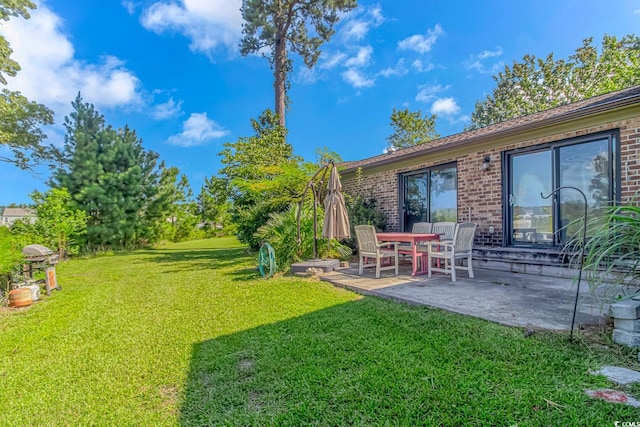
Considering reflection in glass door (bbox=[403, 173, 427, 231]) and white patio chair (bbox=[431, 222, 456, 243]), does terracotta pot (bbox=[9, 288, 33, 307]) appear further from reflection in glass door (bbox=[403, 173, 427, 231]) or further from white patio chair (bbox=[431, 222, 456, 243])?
reflection in glass door (bbox=[403, 173, 427, 231])

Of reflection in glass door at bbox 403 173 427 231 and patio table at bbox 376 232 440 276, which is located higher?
reflection in glass door at bbox 403 173 427 231

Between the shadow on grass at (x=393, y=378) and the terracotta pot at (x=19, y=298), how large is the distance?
4308 millimetres

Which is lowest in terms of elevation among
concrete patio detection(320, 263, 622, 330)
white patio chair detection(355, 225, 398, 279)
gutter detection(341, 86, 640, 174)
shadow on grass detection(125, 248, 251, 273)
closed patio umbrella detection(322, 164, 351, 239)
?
shadow on grass detection(125, 248, 251, 273)

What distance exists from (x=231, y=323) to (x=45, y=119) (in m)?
16.8

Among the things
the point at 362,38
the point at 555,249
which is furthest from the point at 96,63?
the point at 555,249

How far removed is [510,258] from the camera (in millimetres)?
6398

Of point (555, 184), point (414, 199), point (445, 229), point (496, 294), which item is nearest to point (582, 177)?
point (555, 184)

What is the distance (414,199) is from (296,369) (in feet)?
24.0

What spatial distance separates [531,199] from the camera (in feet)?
21.7

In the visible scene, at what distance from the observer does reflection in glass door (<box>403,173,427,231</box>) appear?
880cm

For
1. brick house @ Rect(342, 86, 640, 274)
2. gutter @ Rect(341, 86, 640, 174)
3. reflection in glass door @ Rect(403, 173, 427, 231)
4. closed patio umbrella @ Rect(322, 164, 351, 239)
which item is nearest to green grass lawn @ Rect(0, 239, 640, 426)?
closed patio umbrella @ Rect(322, 164, 351, 239)

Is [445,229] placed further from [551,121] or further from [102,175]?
[102,175]

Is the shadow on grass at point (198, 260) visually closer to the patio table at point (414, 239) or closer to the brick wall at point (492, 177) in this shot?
the patio table at point (414, 239)

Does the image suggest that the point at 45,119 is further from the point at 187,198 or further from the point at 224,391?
the point at 224,391
